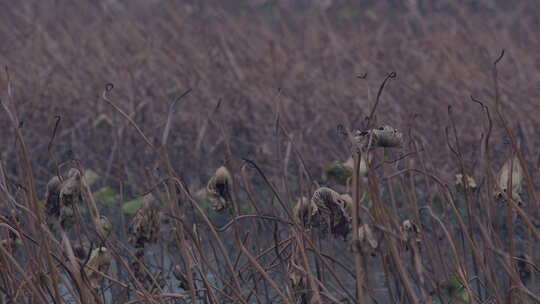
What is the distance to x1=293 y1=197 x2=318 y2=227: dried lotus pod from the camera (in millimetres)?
1445

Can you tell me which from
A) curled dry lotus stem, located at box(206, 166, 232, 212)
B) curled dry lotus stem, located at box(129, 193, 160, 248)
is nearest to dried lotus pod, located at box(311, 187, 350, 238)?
curled dry lotus stem, located at box(206, 166, 232, 212)

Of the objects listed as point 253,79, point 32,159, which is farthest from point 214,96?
point 32,159

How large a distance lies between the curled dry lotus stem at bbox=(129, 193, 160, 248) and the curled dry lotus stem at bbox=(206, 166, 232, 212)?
0.33ft

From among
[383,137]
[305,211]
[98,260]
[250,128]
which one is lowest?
[250,128]

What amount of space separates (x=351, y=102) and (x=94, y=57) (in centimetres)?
139

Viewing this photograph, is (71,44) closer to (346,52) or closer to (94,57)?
(94,57)

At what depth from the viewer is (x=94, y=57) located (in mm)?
4352

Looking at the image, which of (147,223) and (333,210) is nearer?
(333,210)

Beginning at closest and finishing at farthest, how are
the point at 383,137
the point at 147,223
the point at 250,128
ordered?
the point at 383,137
the point at 147,223
the point at 250,128

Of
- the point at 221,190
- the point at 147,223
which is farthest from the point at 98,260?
the point at 221,190

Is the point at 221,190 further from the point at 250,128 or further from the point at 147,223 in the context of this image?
the point at 250,128

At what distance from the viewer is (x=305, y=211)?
156 centimetres

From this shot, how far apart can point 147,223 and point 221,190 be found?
14cm

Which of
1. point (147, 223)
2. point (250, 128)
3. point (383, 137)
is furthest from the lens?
point (250, 128)
